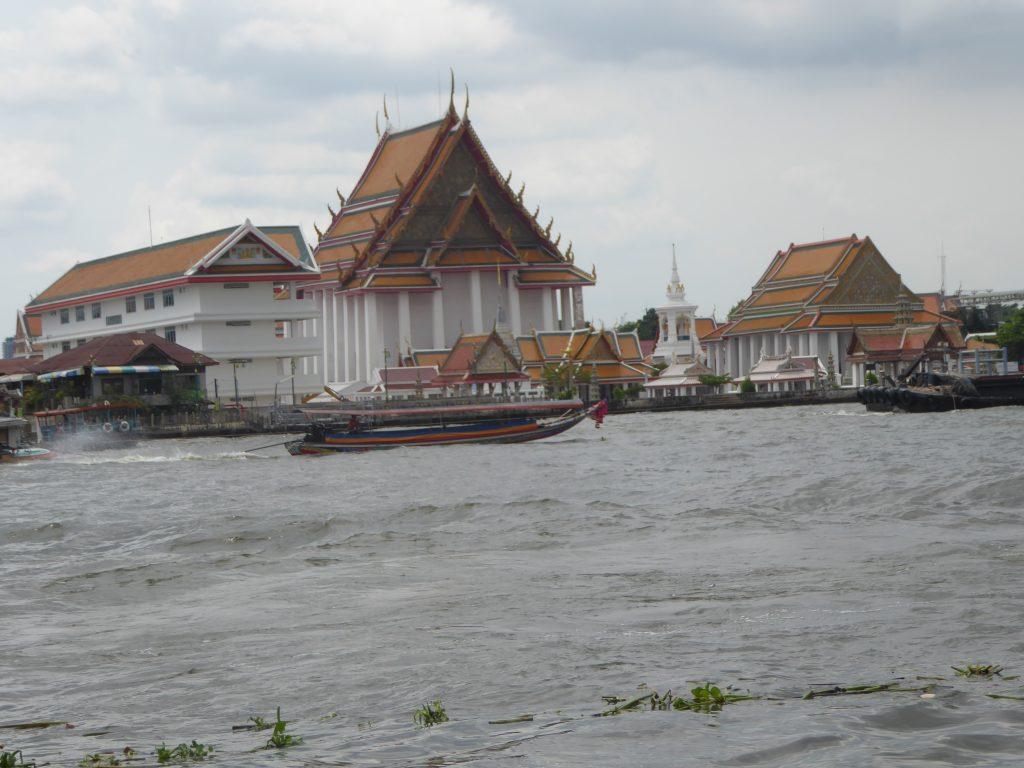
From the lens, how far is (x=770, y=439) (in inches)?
1369

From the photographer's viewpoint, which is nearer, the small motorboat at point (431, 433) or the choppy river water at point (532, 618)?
the choppy river water at point (532, 618)

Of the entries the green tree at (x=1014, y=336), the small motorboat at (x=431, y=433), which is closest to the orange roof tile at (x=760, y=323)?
the green tree at (x=1014, y=336)

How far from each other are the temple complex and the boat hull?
44.5 meters

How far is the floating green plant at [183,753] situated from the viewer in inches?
261

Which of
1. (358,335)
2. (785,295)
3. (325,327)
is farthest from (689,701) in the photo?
(785,295)

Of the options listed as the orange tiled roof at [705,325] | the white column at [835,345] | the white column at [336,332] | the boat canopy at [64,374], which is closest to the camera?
the boat canopy at [64,374]

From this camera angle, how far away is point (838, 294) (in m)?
87.2

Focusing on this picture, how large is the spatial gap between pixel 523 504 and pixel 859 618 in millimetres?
10183

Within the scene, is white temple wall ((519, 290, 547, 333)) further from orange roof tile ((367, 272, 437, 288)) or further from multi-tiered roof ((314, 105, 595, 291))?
orange roof tile ((367, 272, 437, 288))

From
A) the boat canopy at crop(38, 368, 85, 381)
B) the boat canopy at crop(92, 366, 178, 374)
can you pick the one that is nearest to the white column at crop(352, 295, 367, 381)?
the boat canopy at crop(92, 366, 178, 374)

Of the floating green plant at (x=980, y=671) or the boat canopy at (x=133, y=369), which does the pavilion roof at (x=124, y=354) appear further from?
the floating green plant at (x=980, y=671)

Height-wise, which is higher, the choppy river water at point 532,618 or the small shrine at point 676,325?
the small shrine at point 676,325

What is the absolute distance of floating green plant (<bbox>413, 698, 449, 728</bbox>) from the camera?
7.25m

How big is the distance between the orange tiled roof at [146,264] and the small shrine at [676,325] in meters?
36.5
